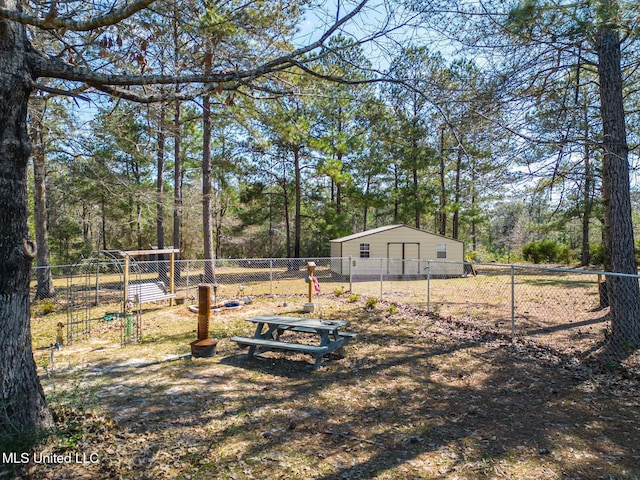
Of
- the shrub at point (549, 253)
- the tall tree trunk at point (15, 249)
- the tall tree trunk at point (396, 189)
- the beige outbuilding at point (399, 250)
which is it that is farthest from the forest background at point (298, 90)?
the shrub at point (549, 253)

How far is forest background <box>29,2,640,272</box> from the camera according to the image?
15.2 feet

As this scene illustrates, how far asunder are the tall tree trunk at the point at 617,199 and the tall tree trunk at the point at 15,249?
7343 millimetres

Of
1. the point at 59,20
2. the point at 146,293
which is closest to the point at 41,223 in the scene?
the point at 146,293

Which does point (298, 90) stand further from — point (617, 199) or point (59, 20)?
point (617, 199)

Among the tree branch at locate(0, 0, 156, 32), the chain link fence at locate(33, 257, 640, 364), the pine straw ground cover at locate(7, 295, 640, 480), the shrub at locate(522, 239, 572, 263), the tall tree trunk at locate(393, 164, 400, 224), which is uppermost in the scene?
the tall tree trunk at locate(393, 164, 400, 224)

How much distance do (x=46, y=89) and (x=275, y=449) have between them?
379 centimetres

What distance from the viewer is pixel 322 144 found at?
17.3m

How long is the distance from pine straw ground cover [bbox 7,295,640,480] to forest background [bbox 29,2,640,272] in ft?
9.23

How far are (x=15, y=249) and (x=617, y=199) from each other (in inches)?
308

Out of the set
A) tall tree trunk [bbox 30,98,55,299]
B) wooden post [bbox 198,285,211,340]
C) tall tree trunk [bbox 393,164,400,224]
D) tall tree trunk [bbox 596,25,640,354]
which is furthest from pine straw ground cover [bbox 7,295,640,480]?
tall tree trunk [bbox 393,164,400,224]

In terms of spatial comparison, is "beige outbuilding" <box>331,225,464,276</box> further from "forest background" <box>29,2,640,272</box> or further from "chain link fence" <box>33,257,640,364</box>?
"forest background" <box>29,2,640,272</box>

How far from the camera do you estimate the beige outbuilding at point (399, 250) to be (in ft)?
66.4

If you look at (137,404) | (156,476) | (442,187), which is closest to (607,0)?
(156,476)

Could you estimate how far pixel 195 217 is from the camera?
27453 mm
